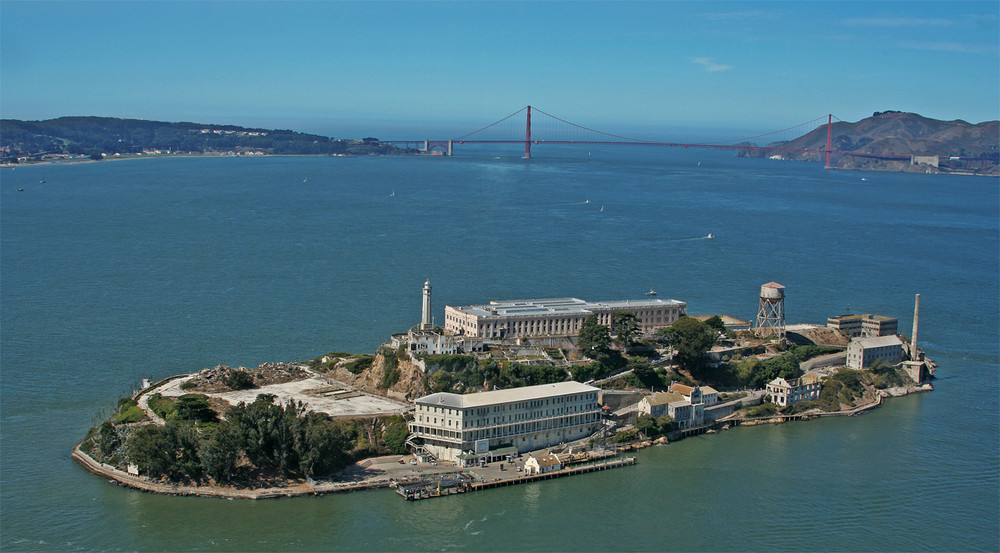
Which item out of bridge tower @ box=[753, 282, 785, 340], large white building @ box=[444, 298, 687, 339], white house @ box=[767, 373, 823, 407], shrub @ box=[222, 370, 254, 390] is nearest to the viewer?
shrub @ box=[222, 370, 254, 390]

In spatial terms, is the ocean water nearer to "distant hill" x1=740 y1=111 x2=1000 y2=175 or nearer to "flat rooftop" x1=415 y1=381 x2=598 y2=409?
"flat rooftop" x1=415 y1=381 x2=598 y2=409

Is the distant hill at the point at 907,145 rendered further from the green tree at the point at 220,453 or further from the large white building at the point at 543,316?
the green tree at the point at 220,453

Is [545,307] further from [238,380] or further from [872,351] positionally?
[872,351]

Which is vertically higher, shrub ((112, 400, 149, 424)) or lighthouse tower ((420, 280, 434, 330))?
lighthouse tower ((420, 280, 434, 330))

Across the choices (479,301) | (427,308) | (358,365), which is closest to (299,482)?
(358,365)

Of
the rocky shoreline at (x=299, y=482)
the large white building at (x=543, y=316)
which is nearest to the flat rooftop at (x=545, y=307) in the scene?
the large white building at (x=543, y=316)

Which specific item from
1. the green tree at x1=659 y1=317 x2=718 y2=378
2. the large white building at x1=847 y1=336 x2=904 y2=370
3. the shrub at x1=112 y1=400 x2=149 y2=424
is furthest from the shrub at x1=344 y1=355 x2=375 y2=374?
the large white building at x1=847 y1=336 x2=904 y2=370
